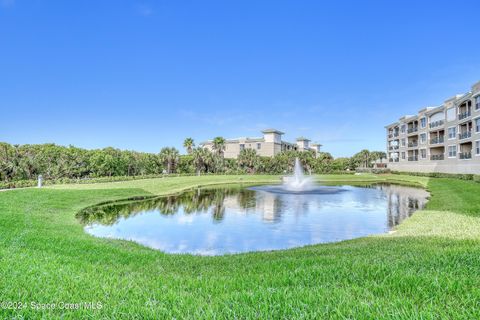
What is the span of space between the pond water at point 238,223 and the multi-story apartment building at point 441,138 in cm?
2410

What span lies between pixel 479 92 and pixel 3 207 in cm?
4520

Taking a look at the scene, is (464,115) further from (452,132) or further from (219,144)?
(219,144)

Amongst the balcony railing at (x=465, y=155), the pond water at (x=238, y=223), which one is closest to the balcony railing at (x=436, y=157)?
the balcony railing at (x=465, y=155)

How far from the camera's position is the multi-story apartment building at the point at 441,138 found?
37.8 metres

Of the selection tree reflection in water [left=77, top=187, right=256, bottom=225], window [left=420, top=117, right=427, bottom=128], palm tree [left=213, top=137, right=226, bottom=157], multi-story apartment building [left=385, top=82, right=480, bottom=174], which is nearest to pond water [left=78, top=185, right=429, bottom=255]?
tree reflection in water [left=77, top=187, right=256, bottom=225]

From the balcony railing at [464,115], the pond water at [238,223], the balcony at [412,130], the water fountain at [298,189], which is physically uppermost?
the balcony at [412,130]

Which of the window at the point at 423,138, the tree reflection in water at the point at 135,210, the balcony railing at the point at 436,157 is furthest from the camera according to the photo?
the window at the point at 423,138

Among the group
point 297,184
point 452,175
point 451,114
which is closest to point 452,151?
point 451,114

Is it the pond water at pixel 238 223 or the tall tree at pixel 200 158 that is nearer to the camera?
the pond water at pixel 238 223

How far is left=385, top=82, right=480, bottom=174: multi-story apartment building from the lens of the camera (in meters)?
37.8

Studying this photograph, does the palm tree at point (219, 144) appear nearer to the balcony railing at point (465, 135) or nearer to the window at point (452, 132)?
the window at point (452, 132)

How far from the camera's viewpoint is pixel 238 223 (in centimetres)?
1555

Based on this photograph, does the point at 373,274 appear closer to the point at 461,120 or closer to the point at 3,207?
the point at 3,207

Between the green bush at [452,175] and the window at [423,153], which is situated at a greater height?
the window at [423,153]
